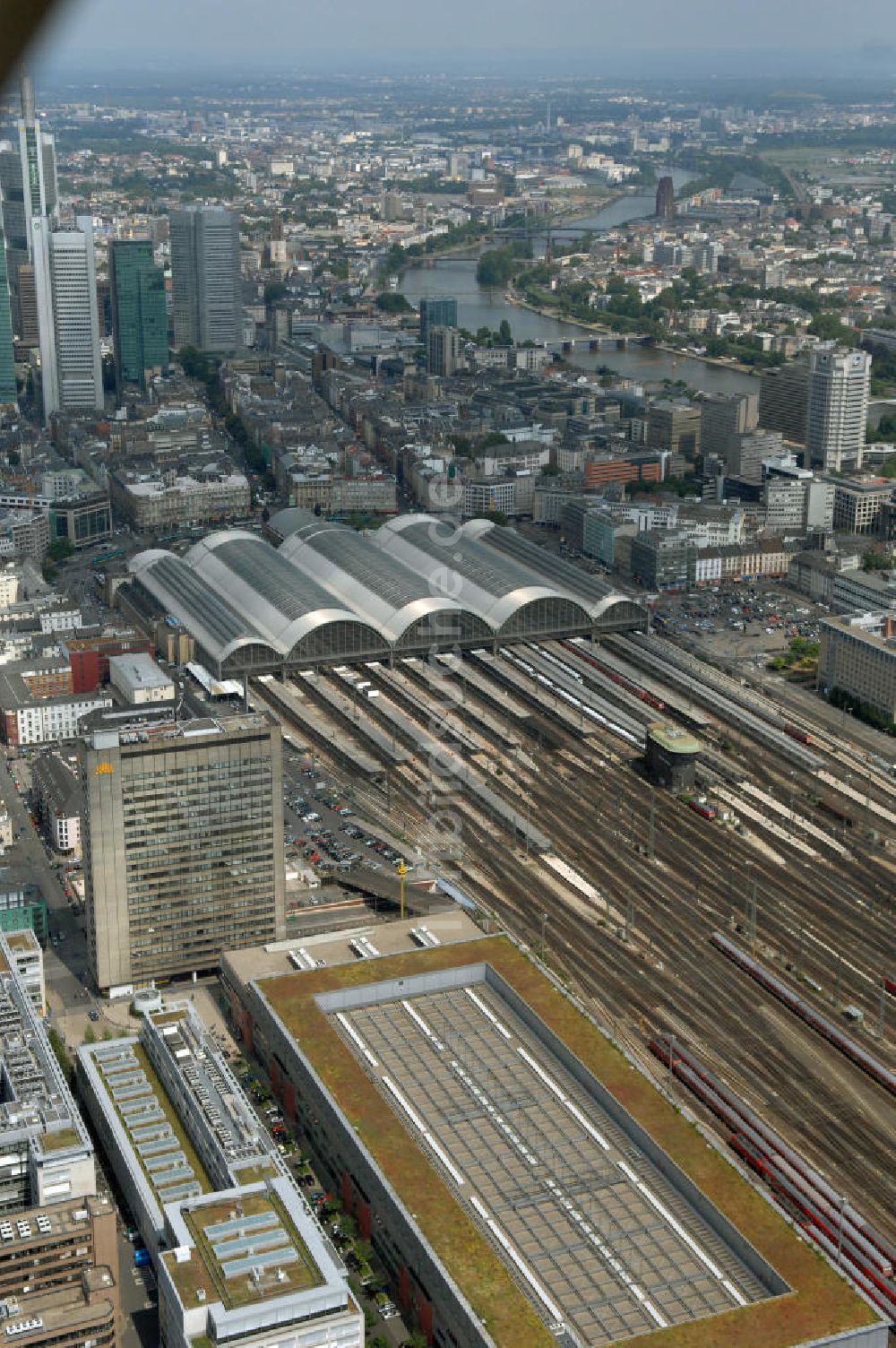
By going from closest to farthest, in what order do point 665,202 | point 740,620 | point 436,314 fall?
point 740,620 < point 436,314 < point 665,202

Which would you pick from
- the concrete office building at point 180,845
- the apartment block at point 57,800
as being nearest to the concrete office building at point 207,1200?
the concrete office building at point 180,845

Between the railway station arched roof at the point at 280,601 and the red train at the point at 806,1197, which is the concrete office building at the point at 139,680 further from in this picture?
the red train at the point at 806,1197

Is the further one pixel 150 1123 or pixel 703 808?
pixel 703 808

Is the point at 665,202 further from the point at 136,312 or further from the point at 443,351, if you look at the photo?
the point at 136,312

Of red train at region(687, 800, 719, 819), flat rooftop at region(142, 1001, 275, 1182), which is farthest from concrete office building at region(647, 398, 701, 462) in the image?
flat rooftop at region(142, 1001, 275, 1182)

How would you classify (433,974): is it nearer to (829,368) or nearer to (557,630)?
(557,630)

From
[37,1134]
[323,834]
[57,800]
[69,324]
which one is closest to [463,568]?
[323,834]

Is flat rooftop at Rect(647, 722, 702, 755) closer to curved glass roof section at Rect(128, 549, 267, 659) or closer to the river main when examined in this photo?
curved glass roof section at Rect(128, 549, 267, 659)

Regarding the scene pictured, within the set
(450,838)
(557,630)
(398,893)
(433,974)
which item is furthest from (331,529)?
(433,974)
